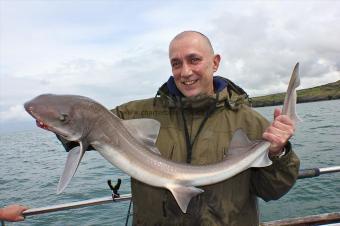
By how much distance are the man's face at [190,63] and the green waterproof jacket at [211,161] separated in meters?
0.16

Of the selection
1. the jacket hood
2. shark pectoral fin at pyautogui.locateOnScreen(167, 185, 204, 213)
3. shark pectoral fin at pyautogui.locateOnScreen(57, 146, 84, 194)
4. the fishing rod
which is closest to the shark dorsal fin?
shark pectoral fin at pyautogui.locateOnScreen(167, 185, 204, 213)

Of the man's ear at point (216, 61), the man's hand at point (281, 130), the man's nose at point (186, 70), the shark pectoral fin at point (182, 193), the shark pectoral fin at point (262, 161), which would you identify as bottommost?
the shark pectoral fin at point (182, 193)

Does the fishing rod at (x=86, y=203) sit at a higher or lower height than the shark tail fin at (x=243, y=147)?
lower

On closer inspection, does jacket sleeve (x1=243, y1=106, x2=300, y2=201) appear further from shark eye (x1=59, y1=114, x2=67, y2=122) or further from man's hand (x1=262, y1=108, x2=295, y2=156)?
shark eye (x1=59, y1=114, x2=67, y2=122)

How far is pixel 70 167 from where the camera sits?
2.99 m

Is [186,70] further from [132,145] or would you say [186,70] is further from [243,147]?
[132,145]

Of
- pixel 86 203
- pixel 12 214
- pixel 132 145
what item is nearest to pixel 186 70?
pixel 132 145

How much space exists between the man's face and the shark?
742mm

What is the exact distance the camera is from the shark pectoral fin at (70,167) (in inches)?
115

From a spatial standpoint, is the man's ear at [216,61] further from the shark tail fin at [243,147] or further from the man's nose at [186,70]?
the shark tail fin at [243,147]

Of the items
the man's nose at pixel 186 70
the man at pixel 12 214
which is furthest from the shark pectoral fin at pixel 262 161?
the man at pixel 12 214

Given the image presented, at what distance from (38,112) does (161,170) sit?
109cm

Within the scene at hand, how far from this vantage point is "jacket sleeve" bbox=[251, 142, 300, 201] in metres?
3.60

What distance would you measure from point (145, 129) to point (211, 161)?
32.2 inches
